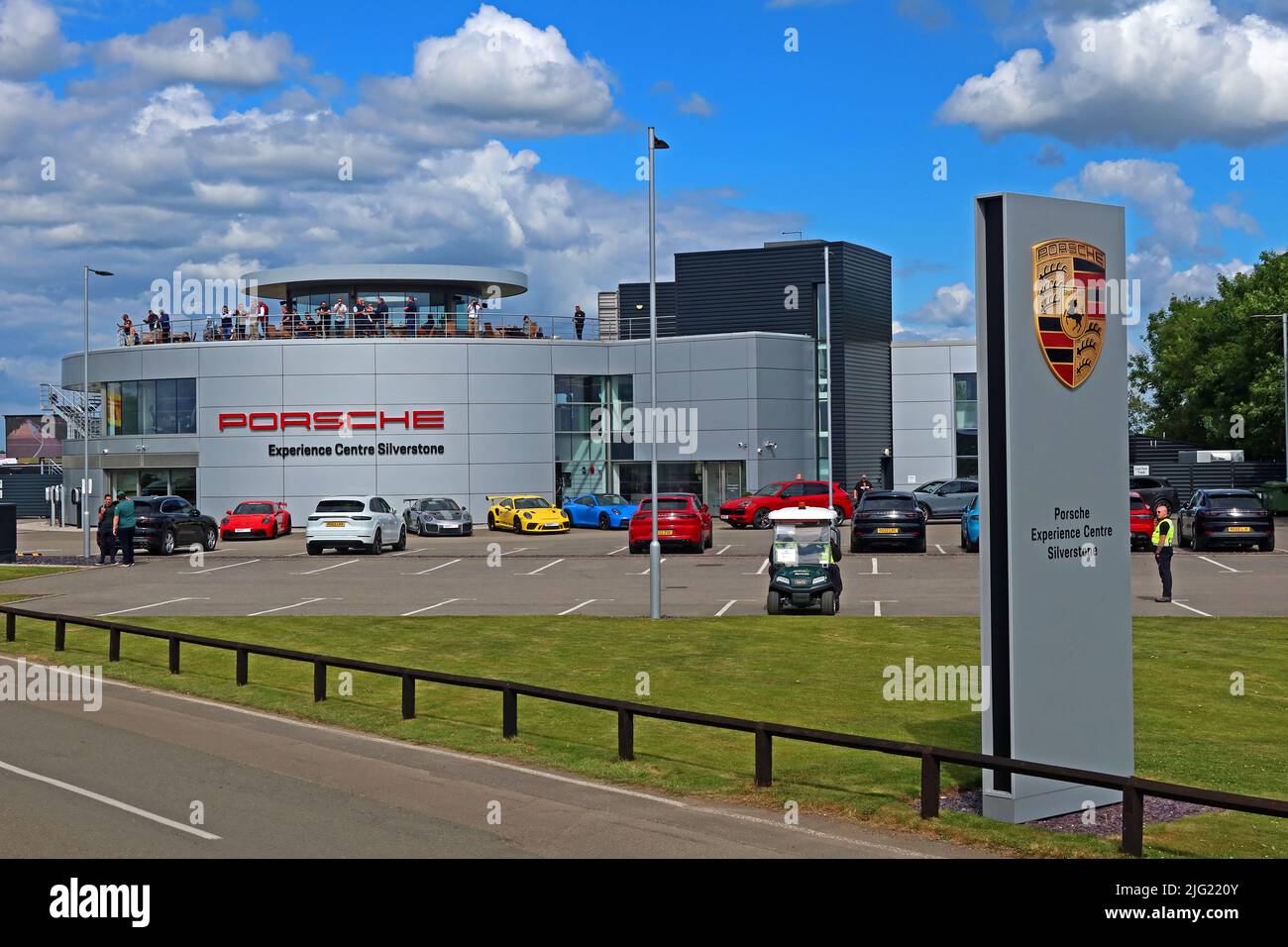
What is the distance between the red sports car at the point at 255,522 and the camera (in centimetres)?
4894

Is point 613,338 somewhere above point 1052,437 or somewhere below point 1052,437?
above

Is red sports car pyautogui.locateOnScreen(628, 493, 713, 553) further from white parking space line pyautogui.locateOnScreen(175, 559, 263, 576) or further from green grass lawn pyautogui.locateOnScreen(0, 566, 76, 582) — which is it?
green grass lawn pyautogui.locateOnScreen(0, 566, 76, 582)

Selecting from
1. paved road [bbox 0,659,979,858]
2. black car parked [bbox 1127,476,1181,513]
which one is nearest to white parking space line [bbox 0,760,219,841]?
paved road [bbox 0,659,979,858]

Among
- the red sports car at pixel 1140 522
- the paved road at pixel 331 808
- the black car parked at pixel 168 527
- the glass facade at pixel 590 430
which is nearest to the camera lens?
the paved road at pixel 331 808

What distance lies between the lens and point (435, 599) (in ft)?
89.7

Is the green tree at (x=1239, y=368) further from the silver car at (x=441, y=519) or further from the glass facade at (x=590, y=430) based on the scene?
the silver car at (x=441, y=519)

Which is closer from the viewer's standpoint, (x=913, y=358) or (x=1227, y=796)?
(x=1227, y=796)

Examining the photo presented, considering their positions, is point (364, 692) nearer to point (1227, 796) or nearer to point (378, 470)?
point (1227, 796)

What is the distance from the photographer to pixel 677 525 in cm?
3788

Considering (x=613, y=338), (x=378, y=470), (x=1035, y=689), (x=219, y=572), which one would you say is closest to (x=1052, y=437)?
(x=1035, y=689)

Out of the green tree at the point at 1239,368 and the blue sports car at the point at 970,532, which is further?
the green tree at the point at 1239,368

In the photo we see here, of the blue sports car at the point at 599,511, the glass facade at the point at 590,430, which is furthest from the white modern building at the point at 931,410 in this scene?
the blue sports car at the point at 599,511

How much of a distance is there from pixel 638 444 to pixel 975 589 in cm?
3426

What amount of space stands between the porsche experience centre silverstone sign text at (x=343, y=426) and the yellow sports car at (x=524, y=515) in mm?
4452
